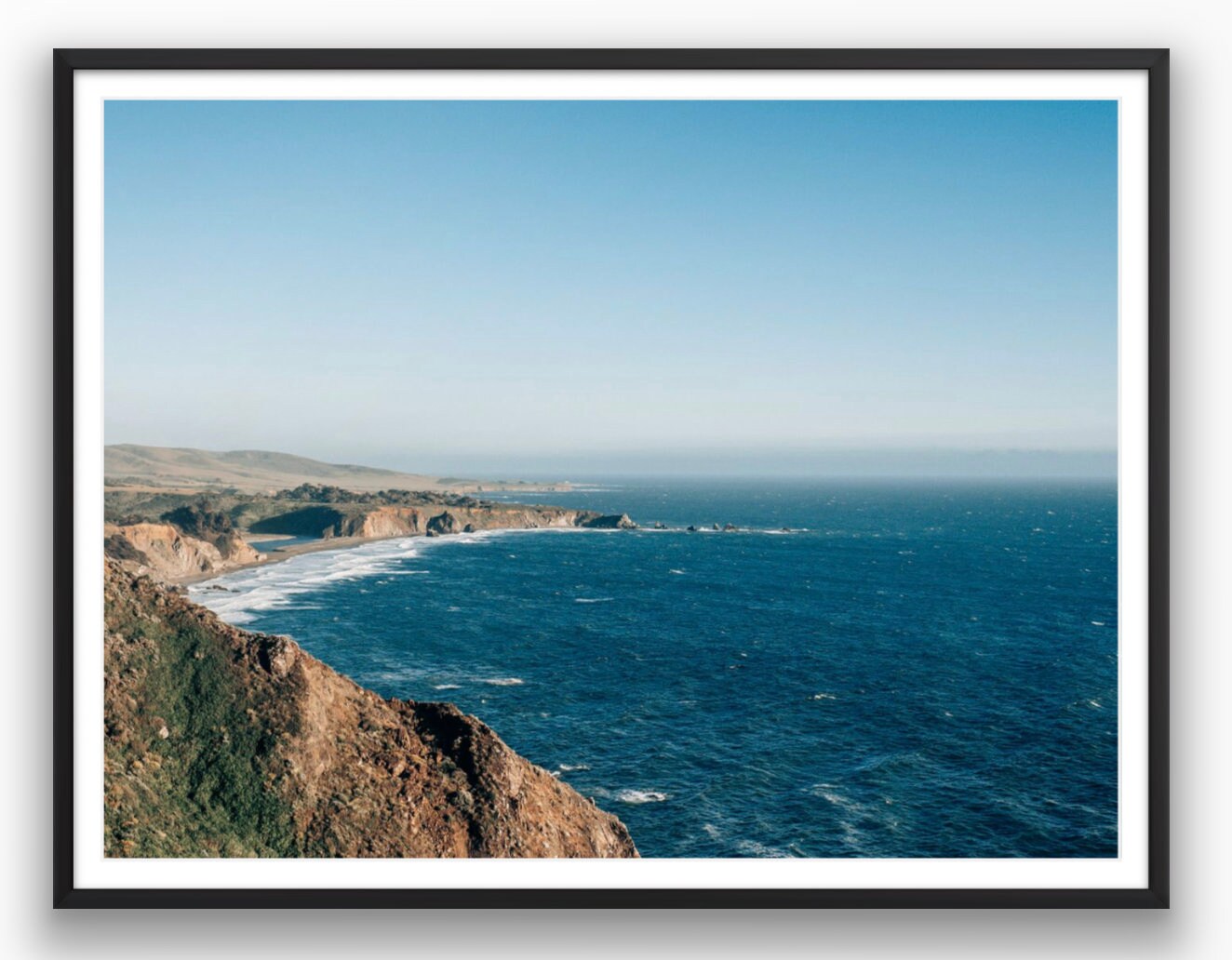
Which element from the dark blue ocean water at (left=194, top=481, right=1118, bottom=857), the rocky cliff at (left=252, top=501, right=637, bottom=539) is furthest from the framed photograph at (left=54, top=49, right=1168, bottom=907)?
the rocky cliff at (left=252, top=501, right=637, bottom=539)

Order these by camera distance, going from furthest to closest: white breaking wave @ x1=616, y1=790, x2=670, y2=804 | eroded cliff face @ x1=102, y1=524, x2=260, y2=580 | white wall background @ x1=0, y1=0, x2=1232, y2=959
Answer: white breaking wave @ x1=616, y1=790, x2=670, y2=804 → eroded cliff face @ x1=102, y1=524, x2=260, y2=580 → white wall background @ x1=0, y1=0, x2=1232, y2=959

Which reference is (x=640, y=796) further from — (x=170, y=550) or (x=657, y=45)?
(x=657, y=45)

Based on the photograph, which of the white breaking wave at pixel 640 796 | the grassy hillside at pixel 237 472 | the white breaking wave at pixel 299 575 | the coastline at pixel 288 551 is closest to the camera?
the grassy hillside at pixel 237 472

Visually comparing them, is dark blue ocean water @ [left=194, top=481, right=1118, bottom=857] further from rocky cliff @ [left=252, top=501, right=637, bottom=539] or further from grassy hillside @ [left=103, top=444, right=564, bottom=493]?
grassy hillside @ [left=103, top=444, right=564, bottom=493]

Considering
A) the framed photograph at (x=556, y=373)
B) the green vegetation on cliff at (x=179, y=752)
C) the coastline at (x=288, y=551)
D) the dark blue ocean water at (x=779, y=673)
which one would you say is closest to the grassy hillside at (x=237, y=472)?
the framed photograph at (x=556, y=373)

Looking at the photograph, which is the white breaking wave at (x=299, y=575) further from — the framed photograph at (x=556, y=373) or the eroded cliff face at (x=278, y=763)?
the eroded cliff face at (x=278, y=763)
